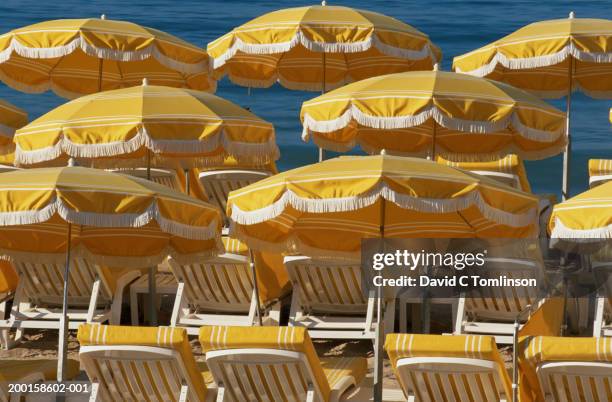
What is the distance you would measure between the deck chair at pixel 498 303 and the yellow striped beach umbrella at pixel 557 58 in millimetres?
3451

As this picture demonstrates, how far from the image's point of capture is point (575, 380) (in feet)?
26.1

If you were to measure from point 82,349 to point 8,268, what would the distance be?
2.74m

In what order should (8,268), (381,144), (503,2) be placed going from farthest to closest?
(503,2), (381,144), (8,268)

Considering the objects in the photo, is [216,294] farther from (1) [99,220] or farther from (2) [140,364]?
(2) [140,364]

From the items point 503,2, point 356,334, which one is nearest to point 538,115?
point 356,334

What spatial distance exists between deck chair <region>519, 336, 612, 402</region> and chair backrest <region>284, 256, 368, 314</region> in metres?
2.30

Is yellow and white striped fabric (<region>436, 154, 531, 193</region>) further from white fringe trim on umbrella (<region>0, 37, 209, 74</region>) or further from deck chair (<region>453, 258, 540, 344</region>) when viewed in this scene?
deck chair (<region>453, 258, 540, 344</region>)

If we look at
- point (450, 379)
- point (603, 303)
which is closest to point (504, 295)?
point (603, 303)

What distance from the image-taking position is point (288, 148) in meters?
22.1

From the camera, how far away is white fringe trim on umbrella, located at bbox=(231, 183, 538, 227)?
8.73m

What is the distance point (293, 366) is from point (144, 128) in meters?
3.05

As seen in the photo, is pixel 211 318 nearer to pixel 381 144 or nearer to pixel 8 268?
pixel 8 268

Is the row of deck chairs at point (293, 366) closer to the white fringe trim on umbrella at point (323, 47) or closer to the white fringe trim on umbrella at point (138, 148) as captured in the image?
the white fringe trim on umbrella at point (138, 148)

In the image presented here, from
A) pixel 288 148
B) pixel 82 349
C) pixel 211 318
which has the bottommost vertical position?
pixel 288 148
